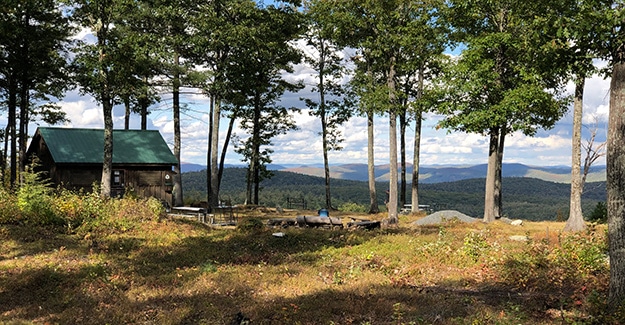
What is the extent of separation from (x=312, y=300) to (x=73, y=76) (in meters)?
31.3

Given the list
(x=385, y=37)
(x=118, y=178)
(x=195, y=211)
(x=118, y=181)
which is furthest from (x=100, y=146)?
(x=385, y=37)

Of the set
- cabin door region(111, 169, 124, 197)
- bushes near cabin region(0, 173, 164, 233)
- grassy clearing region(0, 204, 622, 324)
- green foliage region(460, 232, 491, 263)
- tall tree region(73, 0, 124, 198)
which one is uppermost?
tall tree region(73, 0, 124, 198)

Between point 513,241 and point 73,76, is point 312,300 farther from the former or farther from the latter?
point 73,76

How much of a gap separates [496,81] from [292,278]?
1908 centimetres

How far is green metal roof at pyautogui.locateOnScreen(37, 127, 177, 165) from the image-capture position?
30328 millimetres

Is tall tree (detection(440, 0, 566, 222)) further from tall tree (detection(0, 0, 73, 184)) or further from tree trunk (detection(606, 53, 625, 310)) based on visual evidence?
tall tree (detection(0, 0, 73, 184))

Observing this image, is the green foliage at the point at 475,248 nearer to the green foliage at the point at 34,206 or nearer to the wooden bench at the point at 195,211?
the wooden bench at the point at 195,211

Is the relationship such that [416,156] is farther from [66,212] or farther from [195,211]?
[66,212]

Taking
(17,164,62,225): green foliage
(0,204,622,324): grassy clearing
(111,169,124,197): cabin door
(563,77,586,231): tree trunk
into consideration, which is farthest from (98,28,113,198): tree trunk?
(563,77,586,231): tree trunk

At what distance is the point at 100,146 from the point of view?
31953 millimetres

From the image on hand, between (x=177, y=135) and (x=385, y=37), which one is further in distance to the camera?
(x=177, y=135)

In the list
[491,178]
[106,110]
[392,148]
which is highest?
[106,110]

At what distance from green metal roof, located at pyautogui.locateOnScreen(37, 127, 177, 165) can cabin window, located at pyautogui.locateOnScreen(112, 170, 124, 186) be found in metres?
0.93

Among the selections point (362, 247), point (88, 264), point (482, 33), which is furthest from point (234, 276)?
point (482, 33)
